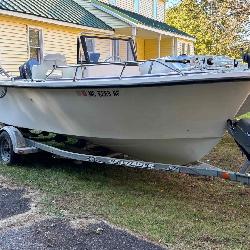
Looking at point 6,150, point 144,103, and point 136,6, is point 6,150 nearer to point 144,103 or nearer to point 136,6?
point 144,103

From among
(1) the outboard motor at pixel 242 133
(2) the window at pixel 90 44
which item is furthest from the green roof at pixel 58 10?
(1) the outboard motor at pixel 242 133

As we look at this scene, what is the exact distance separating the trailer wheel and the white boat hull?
0.89 m

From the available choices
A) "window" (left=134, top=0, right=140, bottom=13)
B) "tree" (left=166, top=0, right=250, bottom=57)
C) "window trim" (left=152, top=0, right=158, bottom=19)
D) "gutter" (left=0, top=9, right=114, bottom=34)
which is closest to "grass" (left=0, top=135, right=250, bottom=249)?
"tree" (left=166, top=0, right=250, bottom=57)

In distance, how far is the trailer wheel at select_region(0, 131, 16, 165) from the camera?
21.8 ft

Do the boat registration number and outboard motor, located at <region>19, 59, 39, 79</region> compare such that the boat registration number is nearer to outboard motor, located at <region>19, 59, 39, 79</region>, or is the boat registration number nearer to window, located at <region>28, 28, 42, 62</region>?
outboard motor, located at <region>19, 59, 39, 79</region>

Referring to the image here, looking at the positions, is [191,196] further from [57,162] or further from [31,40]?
[31,40]

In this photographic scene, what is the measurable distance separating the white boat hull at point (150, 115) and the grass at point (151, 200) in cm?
52

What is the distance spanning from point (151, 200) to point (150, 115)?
105 centimetres

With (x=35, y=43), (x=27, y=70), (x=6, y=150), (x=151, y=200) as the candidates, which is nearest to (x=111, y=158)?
(x=151, y=200)

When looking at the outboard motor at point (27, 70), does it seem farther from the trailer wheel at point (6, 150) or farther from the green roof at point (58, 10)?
the green roof at point (58, 10)

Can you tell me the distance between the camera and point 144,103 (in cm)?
498

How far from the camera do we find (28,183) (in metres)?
5.91

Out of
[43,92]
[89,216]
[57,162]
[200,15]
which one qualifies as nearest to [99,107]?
[43,92]

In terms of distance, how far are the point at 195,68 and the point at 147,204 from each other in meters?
1.70
